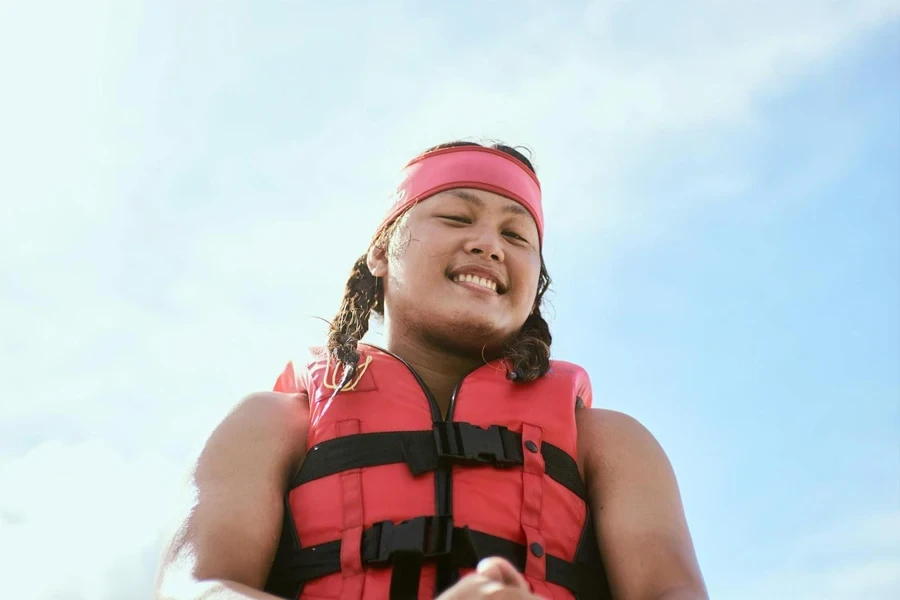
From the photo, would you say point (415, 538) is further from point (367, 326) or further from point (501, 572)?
point (367, 326)

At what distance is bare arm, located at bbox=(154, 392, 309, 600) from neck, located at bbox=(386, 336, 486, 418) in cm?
64

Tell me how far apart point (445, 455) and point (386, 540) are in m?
0.44

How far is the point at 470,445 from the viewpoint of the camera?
4000mm

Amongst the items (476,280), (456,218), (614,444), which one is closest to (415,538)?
(614,444)

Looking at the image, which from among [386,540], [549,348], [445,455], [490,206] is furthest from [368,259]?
[386,540]

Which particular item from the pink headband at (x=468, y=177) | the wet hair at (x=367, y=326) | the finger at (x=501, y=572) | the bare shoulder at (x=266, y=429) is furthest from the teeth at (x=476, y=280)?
the finger at (x=501, y=572)

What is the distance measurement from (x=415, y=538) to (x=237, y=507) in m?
0.69

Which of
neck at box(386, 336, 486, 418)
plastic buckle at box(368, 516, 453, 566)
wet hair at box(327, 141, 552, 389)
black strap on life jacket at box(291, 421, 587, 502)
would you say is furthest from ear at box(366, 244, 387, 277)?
plastic buckle at box(368, 516, 453, 566)

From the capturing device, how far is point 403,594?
3584 mm

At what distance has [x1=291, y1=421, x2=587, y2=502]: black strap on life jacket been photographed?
3.97m

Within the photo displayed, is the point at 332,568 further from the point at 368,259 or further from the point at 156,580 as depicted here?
the point at 368,259

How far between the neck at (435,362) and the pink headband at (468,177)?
78 cm

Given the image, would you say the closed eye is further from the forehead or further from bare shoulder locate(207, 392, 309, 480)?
bare shoulder locate(207, 392, 309, 480)

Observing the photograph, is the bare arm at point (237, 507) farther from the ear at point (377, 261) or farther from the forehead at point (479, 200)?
the forehead at point (479, 200)
